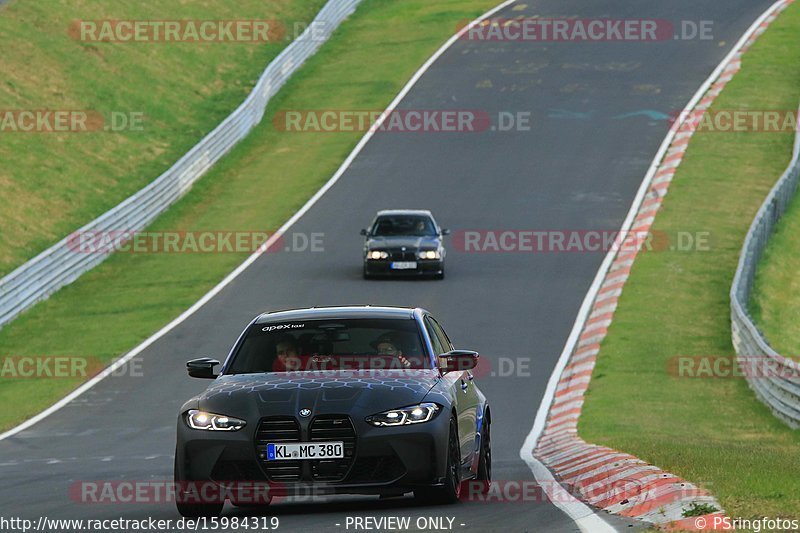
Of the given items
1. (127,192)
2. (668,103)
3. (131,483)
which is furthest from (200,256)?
(131,483)

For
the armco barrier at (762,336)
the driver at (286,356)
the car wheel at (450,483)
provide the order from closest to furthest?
1. the car wheel at (450,483)
2. the driver at (286,356)
3. the armco barrier at (762,336)

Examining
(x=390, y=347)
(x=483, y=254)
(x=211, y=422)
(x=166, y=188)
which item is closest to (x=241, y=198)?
(x=166, y=188)

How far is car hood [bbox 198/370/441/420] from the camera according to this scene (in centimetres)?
1059

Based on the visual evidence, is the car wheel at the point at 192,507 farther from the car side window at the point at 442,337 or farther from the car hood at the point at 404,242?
the car hood at the point at 404,242

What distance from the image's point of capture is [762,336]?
23078 mm

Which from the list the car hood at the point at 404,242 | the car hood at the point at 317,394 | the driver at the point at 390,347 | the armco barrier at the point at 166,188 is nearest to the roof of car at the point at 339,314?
the driver at the point at 390,347

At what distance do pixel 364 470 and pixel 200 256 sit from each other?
2600 cm

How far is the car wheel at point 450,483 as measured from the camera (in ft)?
35.6

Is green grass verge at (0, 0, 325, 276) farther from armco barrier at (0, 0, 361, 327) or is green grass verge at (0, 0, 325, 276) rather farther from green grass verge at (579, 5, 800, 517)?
green grass verge at (579, 5, 800, 517)

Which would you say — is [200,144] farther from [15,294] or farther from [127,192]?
[15,294]

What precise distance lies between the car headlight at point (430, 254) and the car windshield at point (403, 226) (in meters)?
0.89

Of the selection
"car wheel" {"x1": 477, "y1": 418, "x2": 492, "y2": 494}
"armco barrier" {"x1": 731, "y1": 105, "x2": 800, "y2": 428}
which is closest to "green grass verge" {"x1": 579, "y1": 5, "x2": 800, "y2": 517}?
"armco barrier" {"x1": 731, "y1": 105, "x2": 800, "y2": 428}

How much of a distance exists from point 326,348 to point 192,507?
5.62 ft

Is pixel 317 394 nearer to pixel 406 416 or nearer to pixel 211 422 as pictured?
pixel 406 416
